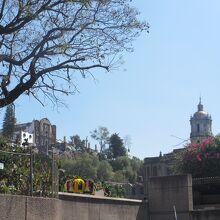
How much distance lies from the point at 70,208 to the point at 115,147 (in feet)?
408

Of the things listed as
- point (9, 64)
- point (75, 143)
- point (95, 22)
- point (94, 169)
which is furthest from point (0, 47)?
point (75, 143)

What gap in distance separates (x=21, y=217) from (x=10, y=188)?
844 mm

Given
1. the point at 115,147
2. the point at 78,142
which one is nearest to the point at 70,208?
the point at 115,147

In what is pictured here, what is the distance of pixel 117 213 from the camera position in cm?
1727

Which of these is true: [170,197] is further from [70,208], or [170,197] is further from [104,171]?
[104,171]

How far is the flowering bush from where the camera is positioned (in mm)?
26172

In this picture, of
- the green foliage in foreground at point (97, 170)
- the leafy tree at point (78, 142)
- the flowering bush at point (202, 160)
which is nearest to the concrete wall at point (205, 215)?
the flowering bush at point (202, 160)

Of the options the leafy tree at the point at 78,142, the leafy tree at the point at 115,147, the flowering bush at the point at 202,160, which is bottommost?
the flowering bush at the point at 202,160

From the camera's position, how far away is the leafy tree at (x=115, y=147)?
13912 centimetres

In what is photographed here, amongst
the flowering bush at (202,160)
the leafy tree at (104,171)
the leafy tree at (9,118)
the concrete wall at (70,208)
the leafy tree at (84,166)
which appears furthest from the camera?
the leafy tree at (104,171)

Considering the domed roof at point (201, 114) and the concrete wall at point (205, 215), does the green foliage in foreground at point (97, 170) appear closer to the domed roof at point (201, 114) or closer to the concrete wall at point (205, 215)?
the domed roof at point (201, 114)

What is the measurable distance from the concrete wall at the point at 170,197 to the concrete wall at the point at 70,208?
1.34ft

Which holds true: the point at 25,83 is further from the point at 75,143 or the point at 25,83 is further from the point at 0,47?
the point at 75,143

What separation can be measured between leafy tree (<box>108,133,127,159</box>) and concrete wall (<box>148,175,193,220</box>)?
119299 mm
